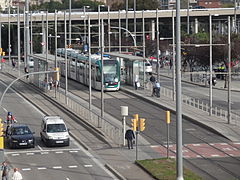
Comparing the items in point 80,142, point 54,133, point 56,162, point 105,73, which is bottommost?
point 56,162

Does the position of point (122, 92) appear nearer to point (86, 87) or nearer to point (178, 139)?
point (86, 87)

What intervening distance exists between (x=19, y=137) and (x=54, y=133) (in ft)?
7.09

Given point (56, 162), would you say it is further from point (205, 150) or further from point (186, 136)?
point (186, 136)

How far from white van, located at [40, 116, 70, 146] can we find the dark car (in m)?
1.01

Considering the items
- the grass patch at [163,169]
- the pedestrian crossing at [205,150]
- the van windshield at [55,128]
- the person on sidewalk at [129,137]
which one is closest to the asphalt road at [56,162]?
the van windshield at [55,128]

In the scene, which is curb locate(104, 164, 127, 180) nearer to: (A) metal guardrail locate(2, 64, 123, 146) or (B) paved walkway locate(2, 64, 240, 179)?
(B) paved walkway locate(2, 64, 240, 179)

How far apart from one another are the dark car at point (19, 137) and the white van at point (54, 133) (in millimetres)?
1012

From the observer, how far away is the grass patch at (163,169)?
32356 millimetres

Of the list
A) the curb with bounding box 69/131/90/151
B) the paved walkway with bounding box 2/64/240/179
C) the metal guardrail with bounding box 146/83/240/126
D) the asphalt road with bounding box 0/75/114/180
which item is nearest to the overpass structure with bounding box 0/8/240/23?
the metal guardrail with bounding box 146/83/240/126

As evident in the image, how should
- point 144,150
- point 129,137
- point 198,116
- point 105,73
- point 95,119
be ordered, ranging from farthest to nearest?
point 105,73
point 198,116
point 95,119
point 144,150
point 129,137

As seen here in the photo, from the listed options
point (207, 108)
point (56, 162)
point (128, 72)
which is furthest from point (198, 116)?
point (128, 72)

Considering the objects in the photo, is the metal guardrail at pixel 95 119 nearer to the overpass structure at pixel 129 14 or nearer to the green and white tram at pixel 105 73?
the green and white tram at pixel 105 73

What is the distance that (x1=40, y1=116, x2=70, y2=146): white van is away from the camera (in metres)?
41.8

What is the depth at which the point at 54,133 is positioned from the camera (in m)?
42.0
